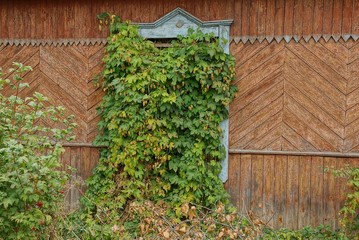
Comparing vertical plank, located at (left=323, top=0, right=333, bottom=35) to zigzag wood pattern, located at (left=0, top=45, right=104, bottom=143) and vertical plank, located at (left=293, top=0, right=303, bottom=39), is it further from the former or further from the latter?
zigzag wood pattern, located at (left=0, top=45, right=104, bottom=143)

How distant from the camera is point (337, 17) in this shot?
532 centimetres

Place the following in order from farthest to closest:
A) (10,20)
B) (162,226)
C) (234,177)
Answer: (10,20)
(234,177)
(162,226)

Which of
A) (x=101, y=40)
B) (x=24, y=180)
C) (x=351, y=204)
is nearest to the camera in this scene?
(x=24, y=180)

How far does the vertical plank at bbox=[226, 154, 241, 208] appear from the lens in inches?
225

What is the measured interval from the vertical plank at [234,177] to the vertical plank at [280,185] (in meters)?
0.48

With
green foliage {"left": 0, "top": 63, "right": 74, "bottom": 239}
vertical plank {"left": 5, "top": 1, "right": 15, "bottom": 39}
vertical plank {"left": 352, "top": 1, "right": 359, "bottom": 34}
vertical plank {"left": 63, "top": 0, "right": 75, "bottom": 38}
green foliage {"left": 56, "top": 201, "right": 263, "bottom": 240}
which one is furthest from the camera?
vertical plank {"left": 5, "top": 1, "right": 15, "bottom": 39}

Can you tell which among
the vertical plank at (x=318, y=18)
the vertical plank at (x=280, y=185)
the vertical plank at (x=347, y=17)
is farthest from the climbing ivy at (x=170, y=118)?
the vertical plank at (x=347, y=17)

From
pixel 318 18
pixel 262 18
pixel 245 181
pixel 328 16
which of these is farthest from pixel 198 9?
pixel 245 181

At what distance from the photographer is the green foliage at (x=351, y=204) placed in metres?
4.93

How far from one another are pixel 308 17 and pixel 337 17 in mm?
336

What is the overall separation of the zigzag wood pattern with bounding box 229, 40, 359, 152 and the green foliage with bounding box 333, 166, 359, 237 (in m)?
0.34

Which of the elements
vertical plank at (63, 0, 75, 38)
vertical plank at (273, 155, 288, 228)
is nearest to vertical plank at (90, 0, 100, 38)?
vertical plank at (63, 0, 75, 38)

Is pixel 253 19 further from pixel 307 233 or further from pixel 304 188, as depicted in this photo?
pixel 307 233

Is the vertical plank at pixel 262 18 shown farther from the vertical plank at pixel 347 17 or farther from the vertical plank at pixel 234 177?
the vertical plank at pixel 234 177
